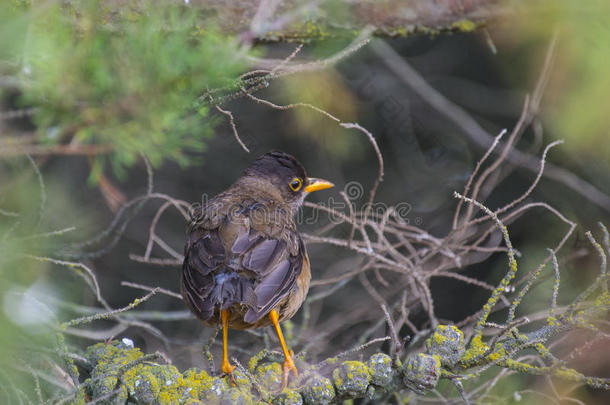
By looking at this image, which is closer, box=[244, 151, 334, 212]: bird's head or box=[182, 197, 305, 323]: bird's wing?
box=[182, 197, 305, 323]: bird's wing

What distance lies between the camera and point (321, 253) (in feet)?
17.2

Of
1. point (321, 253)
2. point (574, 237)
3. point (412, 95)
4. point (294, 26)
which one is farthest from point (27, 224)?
point (574, 237)

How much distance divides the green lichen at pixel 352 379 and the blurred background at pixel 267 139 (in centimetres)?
83

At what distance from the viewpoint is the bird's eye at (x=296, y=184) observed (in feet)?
15.5

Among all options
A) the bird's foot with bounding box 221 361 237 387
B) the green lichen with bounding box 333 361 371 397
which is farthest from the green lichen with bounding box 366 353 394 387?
the bird's foot with bounding box 221 361 237 387

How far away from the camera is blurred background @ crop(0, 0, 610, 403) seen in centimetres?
207

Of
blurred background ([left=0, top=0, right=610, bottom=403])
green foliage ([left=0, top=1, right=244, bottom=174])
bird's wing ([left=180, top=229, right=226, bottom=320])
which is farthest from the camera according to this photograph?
bird's wing ([left=180, top=229, right=226, bottom=320])

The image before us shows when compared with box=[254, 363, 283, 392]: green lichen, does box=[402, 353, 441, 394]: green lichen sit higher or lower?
higher

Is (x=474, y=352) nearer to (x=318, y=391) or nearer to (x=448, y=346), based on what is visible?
(x=448, y=346)

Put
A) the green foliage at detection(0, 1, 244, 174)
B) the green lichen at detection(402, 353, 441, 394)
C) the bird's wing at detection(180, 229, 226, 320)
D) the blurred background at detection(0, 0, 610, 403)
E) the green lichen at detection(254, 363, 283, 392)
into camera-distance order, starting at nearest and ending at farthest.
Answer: the green foliage at detection(0, 1, 244, 174) → the blurred background at detection(0, 0, 610, 403) → the green lichen at detection(402, 353, 441, 394) → the green lichen at detection(254, 363, 283, 392) → the bird's wing at detection(180, 229, 226, 320)

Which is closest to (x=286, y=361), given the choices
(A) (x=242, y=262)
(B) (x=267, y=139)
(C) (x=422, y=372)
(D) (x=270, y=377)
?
(D) (x=270, y=377)

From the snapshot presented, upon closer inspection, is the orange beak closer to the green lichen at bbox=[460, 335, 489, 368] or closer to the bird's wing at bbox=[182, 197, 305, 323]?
the bird's wing at bbox=[182, 197, 305, 323]

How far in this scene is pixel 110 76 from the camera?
6.84 feet

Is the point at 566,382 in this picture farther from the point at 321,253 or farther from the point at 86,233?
the point at 86,233
